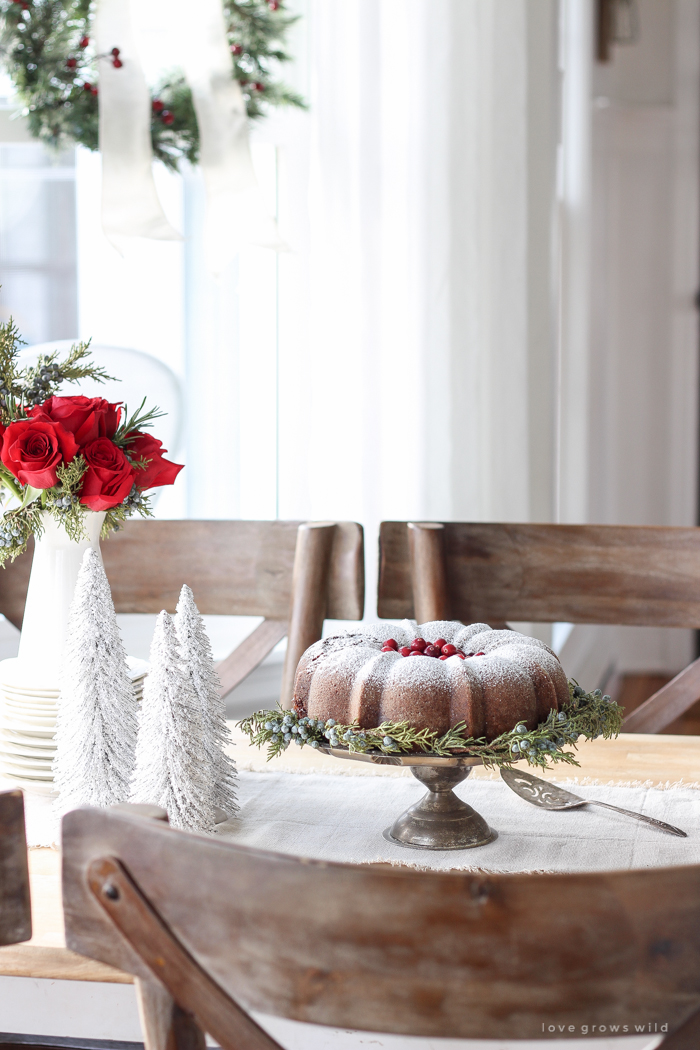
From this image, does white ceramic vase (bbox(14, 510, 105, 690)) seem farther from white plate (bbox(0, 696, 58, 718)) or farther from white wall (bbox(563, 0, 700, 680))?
white wall (bbox(563, 0, 700, 680))

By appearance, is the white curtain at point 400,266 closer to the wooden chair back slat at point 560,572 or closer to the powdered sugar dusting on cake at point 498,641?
the wooden chair back slat at point 560,572

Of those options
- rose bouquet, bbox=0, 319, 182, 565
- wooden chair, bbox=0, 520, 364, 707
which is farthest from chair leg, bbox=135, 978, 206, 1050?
wooden chair, bbox=0, 520, 364, 707

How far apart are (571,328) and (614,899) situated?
291 centimetres

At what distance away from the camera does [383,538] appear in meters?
1.42

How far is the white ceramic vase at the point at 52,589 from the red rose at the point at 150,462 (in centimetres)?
5

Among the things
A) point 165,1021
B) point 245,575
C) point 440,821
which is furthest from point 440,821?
point 245,575

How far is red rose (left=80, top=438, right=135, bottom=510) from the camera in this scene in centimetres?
91

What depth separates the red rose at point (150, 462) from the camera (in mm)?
969

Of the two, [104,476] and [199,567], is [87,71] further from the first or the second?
[104,476]

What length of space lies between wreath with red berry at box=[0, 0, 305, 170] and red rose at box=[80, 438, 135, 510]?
1305 millimetres

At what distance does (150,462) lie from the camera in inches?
38.4

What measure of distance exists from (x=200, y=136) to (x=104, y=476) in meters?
1.35

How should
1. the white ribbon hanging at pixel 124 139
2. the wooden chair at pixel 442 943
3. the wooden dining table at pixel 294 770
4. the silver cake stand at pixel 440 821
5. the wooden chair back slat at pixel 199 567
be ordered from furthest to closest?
the white ribbon hanging at pixel 124 139 < the wooden chair back slat at pixel 199 567 < the silver cake stand at pixel 440 821 < the wooden dining table at pixel 294 770 < the wooden chair at pixel 442 943

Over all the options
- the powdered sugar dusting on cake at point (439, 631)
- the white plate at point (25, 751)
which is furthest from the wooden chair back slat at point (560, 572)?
the white plate at point (25, 751)
